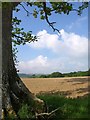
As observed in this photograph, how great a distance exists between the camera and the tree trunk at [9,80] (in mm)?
8320

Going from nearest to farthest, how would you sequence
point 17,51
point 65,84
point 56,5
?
point 56,5, point 17,51, point 65,84

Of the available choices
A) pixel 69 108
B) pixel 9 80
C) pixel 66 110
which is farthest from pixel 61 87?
pixel 9 80

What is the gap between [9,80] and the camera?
8.57 meters

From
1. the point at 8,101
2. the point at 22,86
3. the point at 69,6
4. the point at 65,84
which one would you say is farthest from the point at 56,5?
the point at 65,84

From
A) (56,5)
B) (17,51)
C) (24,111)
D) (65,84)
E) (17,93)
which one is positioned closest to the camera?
(24,111)

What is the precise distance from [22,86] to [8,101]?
0.74 m

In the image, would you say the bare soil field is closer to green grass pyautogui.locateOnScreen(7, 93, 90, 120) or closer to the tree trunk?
green grass pyautogui.locateOnScreen(7, 93, 90, 120)

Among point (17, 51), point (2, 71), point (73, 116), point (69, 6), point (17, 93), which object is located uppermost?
point (69, 6)

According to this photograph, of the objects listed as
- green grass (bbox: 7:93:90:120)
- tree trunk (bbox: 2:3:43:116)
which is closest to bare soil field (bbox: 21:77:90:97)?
green grass (bbox: 7:93:90:120)

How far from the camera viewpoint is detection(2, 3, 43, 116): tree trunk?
27.3 ft

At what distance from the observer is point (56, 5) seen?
9.52 meters

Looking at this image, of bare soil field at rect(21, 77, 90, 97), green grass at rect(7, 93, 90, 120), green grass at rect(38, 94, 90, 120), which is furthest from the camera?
bare soil field at rect(21, 77, 90, 97)

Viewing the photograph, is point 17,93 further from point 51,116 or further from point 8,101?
point 51,116

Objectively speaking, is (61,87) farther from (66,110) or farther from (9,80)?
(9,80)
